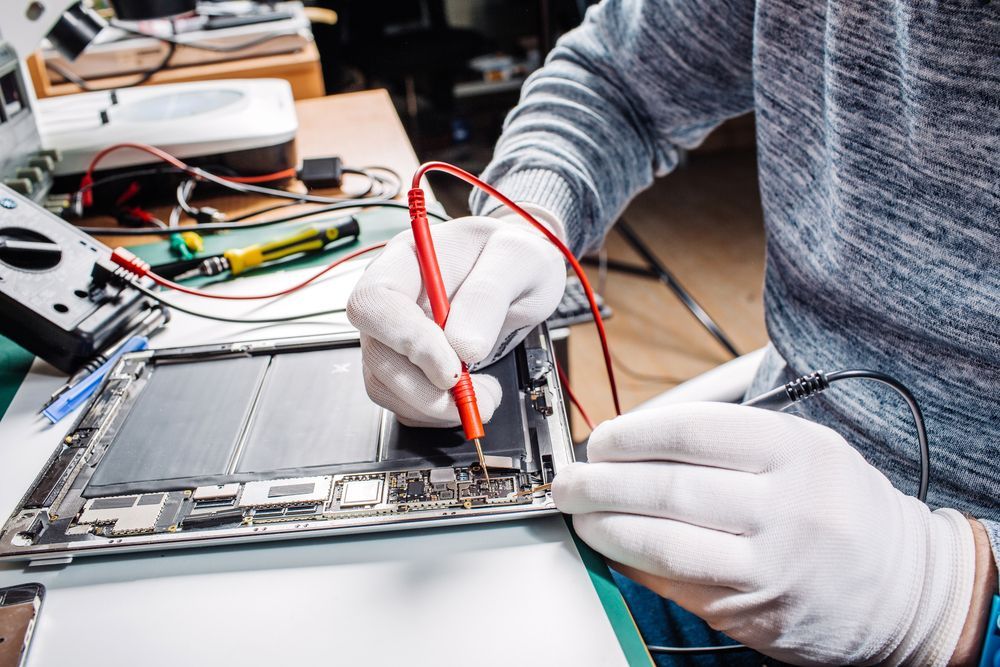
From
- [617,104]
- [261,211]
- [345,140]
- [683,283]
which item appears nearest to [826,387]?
[617,104]

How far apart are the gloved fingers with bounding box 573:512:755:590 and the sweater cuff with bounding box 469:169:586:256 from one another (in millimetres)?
382

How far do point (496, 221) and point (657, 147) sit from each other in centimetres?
39

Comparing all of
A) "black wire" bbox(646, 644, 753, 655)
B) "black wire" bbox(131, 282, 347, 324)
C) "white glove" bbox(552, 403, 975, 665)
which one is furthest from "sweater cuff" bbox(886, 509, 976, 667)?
"black wire" bbox(131, 282, 347, 324)

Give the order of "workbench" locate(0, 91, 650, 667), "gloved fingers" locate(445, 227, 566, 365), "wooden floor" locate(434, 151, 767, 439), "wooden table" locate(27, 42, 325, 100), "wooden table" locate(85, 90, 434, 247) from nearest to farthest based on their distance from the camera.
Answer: "workbench" locate(0, 91, 650, 667) < "gloved fingers" locate(445, 227, 566, 365) < "wooden table" locate(85, 90, 434, 247) < "wooden table" locate(27, 42, 325, 100) < "wooden floor" locate(434, 151, 767, 439)

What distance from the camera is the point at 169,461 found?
51 centimetres

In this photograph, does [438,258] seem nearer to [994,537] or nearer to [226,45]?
[994,537]

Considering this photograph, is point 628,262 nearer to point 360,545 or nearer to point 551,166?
point 551,166

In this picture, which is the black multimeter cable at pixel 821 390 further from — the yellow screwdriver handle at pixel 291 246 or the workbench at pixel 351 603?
the yellow screwdriver handle at pixel 291 246

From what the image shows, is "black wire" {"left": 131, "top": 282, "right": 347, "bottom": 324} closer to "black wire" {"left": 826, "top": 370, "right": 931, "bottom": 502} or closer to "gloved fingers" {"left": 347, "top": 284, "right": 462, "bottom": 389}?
"gloved fingers" {"left": 347, "top": 284, "right": 462, "bottom": 389}

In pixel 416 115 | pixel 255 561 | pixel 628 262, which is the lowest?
pixel 628 262

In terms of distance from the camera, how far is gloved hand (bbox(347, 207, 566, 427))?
0.50 m

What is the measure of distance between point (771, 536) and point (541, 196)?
1.43ft

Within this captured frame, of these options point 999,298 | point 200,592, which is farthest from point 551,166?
point 200,592

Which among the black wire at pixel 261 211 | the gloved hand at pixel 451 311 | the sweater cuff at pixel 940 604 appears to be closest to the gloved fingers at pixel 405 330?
the gloved hand at pixel 451 311
